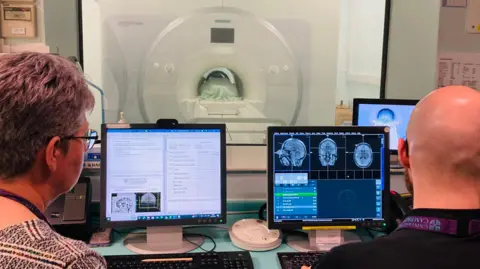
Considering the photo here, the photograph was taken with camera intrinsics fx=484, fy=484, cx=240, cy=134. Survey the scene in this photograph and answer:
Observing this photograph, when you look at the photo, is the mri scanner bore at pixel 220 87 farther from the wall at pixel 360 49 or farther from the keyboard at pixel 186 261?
the keyboard at pixel 186 261

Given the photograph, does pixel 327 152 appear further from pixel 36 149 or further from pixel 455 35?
pixel 455 35

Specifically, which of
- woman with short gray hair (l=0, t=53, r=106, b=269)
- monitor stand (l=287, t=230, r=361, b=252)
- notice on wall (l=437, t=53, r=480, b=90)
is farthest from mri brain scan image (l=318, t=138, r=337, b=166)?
notice on wall (l=437, t=53, r=480, b=90)

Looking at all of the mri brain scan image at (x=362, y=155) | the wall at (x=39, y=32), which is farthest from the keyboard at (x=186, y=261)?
the wall at (x=39, y=32)

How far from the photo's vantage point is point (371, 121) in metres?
2.24

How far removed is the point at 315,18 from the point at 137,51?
1.18 metres

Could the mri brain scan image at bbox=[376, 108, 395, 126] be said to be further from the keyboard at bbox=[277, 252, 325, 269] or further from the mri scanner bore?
the mri scanner bore

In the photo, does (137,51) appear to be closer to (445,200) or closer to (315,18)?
(315,18)

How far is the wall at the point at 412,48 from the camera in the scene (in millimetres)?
2578

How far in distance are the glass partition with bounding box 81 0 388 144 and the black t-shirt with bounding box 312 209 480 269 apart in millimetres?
2177

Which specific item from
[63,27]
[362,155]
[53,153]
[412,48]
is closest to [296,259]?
[362,155]

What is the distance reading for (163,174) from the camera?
1.66 meters

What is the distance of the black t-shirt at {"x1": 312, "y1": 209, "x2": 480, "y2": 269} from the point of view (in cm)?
93

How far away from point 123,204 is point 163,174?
167 millimetres

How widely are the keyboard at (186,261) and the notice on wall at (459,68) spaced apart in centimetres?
157
